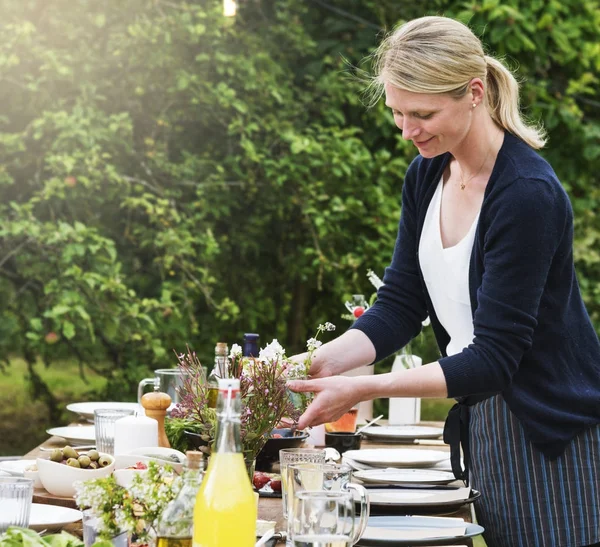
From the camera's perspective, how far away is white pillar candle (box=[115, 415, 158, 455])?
175 cm

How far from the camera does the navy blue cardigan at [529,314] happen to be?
165 centimetres

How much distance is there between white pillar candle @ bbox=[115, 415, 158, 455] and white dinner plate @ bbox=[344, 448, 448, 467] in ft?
1.46

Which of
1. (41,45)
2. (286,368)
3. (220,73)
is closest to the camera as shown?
(286,368)

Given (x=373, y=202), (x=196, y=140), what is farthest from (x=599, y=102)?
(x=196, y=140)

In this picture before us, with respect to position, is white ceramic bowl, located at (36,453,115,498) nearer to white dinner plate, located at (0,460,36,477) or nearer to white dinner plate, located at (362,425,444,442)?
white dinner plate, located at (0,460,36,477)

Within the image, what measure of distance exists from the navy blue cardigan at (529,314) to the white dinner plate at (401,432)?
692mm

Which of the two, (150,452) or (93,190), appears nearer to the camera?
(150,452)

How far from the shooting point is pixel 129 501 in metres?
1.12

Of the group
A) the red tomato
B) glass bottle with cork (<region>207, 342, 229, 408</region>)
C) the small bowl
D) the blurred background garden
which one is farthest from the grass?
glass bottle with cork (<region>207, 342, 229, 408</region>)

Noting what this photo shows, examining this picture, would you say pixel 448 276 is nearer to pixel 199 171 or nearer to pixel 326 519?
pixel 326 519

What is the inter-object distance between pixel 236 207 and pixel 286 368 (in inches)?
109

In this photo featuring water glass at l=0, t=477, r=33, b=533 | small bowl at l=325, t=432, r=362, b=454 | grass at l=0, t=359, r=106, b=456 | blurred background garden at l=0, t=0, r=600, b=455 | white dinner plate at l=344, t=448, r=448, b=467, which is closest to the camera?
water glass at l=0, t=477, r=33, b=533

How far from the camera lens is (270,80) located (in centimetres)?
430

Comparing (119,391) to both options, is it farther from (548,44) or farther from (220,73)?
(548,44)
